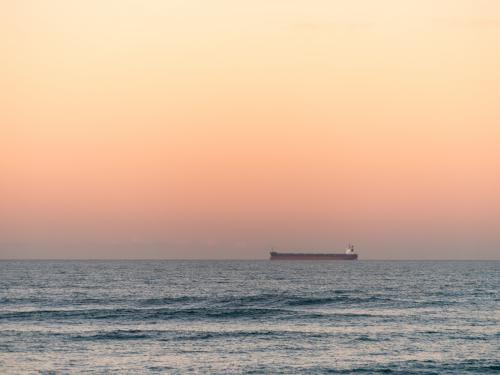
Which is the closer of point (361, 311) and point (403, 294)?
point (361, 311)

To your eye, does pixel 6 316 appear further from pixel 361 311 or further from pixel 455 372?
pixel 455 372

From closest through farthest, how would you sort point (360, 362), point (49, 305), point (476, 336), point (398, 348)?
point (360, 362)
point (398, 348)
point (476, 336)
point (49, 305)

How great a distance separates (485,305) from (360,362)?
42968 mm

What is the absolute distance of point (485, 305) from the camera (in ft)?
305

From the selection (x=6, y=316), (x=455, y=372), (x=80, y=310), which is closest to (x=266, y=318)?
(x=80, y=310)

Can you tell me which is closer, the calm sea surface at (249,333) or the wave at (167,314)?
the calm sea surface at (249,333)

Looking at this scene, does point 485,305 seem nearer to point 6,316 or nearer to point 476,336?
point 476,336

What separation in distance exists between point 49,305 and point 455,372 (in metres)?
55.5

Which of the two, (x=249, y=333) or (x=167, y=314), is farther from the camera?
(x=167, y=314)

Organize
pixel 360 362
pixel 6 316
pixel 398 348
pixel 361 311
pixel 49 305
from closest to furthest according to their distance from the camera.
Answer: pixel 360 362, pixel 398 348, pixel 6 316, pixel 361 311, pixel 49 305

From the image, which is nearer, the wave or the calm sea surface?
the calm sea surface

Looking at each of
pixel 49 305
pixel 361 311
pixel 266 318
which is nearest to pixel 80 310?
pixel 49 305

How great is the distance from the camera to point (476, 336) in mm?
66250

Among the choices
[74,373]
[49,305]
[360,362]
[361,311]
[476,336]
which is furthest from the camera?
[49,305]
